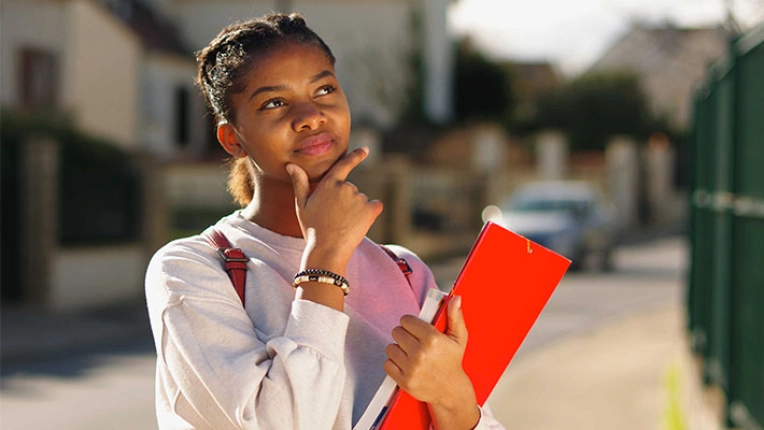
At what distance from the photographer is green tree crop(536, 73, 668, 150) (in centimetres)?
4400

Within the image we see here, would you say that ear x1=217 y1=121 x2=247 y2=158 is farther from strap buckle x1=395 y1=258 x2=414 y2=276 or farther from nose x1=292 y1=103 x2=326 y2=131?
strap buckle x1=395 y1=258 x2=414 y2=276

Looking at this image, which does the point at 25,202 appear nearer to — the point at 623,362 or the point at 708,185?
the point at 623,362

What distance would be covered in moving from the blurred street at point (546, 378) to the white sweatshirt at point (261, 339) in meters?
6.18

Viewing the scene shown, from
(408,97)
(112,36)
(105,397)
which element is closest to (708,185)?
(105,397)

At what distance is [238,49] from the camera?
6.88 ft

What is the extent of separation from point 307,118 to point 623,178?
36.3 metres

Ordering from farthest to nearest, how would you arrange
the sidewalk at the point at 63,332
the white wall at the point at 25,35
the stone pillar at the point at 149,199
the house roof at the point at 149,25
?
the house roof at the point at 149,25 < the white wall at the point at 25,35 < the stone pillar at the point at 149,199 < the sidewalk at the point at 63,332

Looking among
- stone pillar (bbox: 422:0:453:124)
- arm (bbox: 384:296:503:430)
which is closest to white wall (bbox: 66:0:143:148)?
stone pillar (bbox: 422:0:453:124)

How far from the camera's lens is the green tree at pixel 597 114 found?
1732 inches

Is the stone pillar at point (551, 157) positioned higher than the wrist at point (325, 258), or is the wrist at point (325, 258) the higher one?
the stone pillar at point (551, 157)

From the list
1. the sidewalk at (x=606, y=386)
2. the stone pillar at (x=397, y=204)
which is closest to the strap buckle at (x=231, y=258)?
the sidewalk at (x=606, y=386)

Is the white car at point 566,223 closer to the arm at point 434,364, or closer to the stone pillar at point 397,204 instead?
the stone pillar at point 397,204

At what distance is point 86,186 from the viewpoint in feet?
54.5

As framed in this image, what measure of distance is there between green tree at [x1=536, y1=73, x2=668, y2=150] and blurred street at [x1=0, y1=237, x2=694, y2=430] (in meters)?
27.9
